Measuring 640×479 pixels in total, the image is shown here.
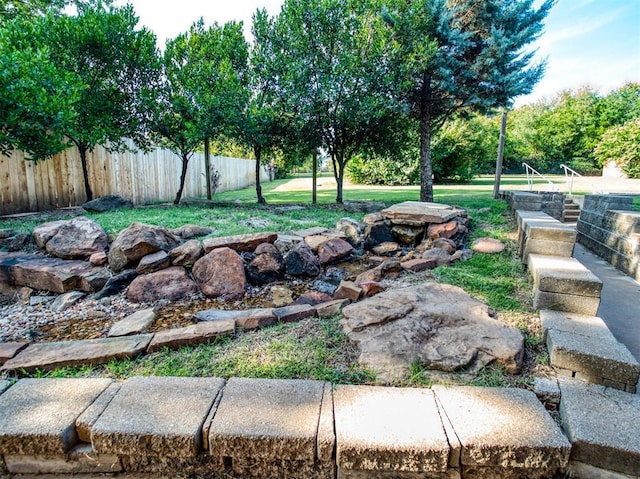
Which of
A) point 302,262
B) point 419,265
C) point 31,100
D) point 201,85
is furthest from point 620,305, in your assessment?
point 201,85

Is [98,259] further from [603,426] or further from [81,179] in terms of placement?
[81,179]

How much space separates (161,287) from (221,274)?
544 mm

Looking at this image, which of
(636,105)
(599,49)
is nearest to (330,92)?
(599,49)

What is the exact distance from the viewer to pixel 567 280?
2230 mm

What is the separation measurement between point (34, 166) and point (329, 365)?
7579mm

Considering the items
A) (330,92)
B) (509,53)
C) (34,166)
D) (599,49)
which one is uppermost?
(599,49)

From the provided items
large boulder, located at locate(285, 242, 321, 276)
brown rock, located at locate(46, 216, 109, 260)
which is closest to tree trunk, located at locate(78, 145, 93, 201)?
brown rock, located at locate(46, 216, 109, 260)

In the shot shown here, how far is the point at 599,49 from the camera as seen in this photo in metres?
11.9

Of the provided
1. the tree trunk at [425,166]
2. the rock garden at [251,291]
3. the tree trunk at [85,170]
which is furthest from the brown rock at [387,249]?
the tree trunk at [85,170]

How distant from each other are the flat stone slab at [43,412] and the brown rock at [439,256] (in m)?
2.94

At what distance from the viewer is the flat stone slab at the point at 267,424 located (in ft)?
4.32

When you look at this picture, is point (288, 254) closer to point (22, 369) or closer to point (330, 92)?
point (22, 369)

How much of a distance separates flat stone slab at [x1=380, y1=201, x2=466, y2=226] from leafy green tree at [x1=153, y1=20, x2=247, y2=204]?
4.54 metres

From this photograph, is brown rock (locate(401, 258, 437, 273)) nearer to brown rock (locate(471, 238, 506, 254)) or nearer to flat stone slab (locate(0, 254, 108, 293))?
brown rock (locate(471, 238, 506, 254))
